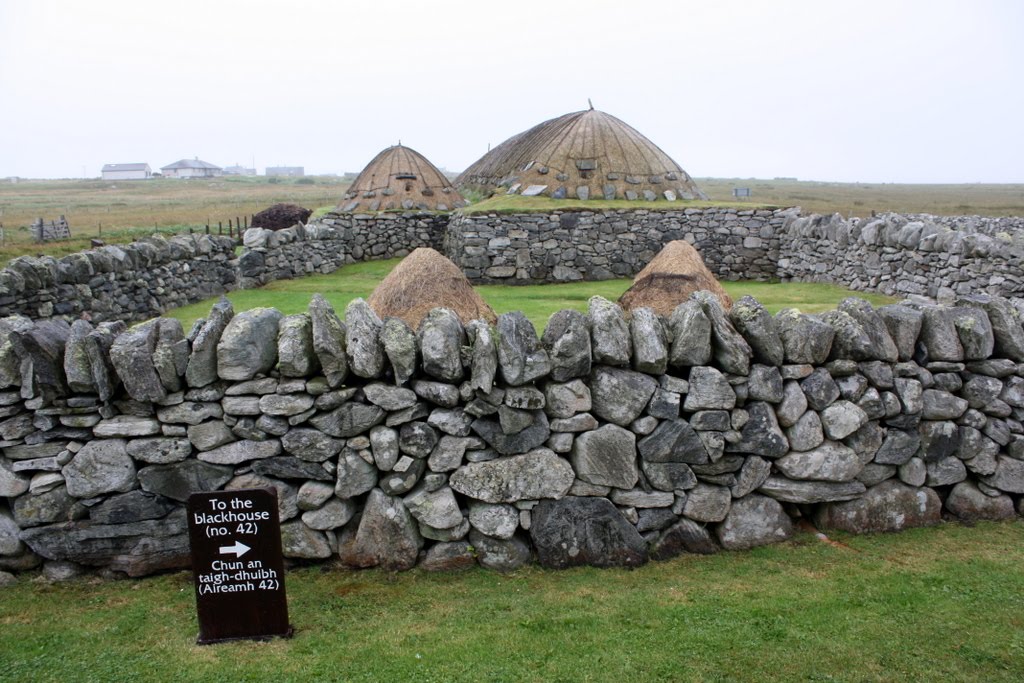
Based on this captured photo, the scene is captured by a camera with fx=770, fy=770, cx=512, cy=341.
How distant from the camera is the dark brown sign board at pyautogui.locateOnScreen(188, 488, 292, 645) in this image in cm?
506

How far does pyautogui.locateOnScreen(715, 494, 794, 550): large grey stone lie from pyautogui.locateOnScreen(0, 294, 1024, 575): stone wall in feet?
0.04

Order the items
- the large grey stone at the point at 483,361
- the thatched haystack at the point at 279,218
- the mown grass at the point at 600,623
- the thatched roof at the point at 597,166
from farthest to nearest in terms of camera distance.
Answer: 1. the thatched haystack at the point at 279,218
2. the thatched roof at the point at 597,166
3. the large grey stone at the point at 483,361
4. the mown grass at the point at 600,623

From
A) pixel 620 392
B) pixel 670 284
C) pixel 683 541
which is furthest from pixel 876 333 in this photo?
pixel 670 284

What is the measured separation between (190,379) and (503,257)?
50.8ft

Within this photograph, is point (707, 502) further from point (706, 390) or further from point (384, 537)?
point (384, 537)

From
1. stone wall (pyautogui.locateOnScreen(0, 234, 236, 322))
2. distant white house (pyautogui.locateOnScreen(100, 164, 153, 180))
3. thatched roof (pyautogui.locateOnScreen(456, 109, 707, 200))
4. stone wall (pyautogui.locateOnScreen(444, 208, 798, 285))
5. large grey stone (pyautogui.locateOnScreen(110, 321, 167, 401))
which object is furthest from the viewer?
distant white house (pyautogui.locateOnScreen(100, 164, 153, 180))

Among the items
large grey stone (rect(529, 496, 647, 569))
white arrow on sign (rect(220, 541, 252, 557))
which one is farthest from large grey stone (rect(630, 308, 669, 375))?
white arrow on sign (rect(220, 541, 252, 557))

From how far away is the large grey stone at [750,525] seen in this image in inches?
255

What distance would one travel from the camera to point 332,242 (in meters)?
22.8

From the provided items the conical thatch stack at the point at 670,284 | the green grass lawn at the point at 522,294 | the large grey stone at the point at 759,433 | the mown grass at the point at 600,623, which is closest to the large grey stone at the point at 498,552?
the mown grass at the point at 600,623

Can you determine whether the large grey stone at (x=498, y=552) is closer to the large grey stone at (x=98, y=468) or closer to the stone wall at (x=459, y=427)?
the stone wall at (x=459, y=427)

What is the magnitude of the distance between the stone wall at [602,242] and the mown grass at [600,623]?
15.2 meters

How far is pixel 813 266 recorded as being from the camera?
19453 millimetres

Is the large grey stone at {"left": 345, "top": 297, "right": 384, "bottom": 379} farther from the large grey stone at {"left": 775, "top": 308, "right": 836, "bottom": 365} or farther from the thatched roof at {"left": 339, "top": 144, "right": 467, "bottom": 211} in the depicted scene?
the thatched roof at {"left": 339, "top": 144, "right": 467, "bottom": 211}
